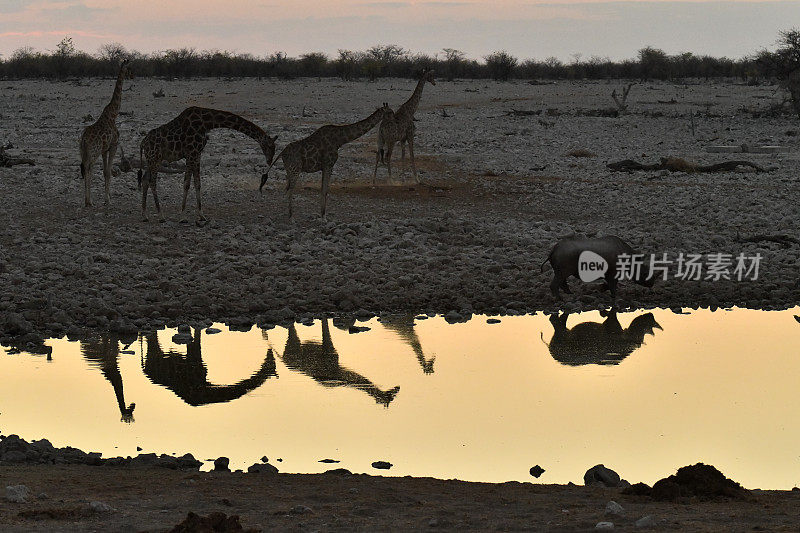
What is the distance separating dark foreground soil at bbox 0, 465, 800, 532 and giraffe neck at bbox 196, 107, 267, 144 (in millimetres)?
9446

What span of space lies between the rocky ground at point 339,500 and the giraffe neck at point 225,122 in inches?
359

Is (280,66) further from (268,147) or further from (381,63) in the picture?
(268,147)

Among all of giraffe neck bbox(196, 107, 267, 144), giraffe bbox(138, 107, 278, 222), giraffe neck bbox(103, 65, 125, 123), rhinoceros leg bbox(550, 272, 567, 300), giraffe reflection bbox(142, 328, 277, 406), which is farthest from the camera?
giraffe neck bbox(103, 65, 125, 123)

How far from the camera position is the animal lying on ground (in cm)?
1294

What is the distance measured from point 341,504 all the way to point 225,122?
1075 cm

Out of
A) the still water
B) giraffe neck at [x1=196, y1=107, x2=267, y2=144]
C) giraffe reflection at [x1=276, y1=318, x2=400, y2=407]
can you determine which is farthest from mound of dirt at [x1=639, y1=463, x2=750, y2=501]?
giraffe neck at [x1=196, y1=107, x2=267, y2=144]

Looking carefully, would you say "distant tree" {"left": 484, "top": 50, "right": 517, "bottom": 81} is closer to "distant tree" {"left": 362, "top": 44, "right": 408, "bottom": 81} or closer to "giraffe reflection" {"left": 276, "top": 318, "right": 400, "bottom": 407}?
"distant tree" {"left": 362, "top": 44, "right": 408, "bottom": 81}

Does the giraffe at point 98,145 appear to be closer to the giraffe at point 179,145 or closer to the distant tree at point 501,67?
the giraffe at point 179,145

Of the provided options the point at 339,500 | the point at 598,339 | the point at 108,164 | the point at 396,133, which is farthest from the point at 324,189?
the point at 339,500

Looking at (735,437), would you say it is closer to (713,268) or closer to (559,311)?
(559,311)

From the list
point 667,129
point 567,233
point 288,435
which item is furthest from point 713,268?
point 667,129

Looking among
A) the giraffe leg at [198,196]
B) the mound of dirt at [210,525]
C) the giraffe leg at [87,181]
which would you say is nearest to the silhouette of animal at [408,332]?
the giraffe leg at [198,196]

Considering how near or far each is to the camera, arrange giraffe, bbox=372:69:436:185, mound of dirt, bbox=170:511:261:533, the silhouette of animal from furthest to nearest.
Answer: giraffe, bbox=372:69:436:185, the silhouette of animal, mound of dirt, bbox=170:511:261:533

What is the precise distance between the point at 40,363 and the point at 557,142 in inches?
641
